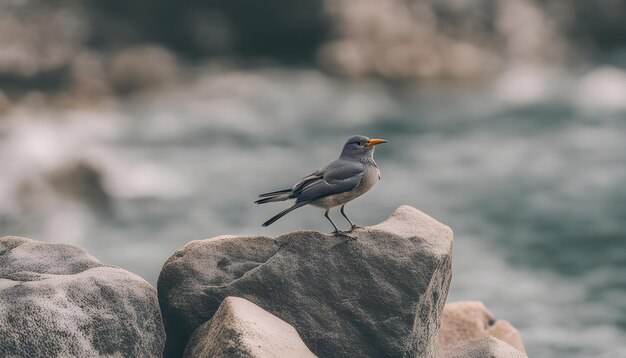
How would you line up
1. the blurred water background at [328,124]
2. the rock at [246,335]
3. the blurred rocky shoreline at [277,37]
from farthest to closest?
1. the blurred rocky shoreline at [277,37]
2. the blurred water background at [328,124]
3. the rock at [246,335]

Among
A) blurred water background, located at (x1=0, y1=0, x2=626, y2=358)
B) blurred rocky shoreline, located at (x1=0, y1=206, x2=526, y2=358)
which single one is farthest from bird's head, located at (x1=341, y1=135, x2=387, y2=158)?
blurred water background, located at (x1=0, y1=0, x2=626, y2=358)

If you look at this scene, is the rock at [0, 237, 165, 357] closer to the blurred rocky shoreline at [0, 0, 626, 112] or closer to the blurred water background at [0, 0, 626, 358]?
the blurred water background at [0, 0, 626, 358]

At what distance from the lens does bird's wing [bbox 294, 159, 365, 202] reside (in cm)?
948

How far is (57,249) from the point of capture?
9430 mm

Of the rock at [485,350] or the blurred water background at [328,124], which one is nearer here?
the rock at [485,350]

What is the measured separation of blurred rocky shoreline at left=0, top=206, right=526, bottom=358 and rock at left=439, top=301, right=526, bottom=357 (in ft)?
6.62

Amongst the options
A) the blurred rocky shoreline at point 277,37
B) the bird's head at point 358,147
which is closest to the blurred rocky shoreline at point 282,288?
the bird's head at point 358,147

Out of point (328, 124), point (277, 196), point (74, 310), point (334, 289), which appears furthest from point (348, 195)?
point (328, 124)

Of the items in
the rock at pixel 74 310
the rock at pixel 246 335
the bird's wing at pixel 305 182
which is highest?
the bird's wing at pixel 305 182

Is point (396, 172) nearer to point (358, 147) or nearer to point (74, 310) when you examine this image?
point (358, 147)

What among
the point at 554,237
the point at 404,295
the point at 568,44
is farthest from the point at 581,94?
the point at 404,295

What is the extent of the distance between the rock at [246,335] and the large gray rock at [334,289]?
43 cm

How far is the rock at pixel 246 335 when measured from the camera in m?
7.76

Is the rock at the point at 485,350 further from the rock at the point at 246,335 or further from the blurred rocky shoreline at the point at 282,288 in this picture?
the rock at the point at 246,335
